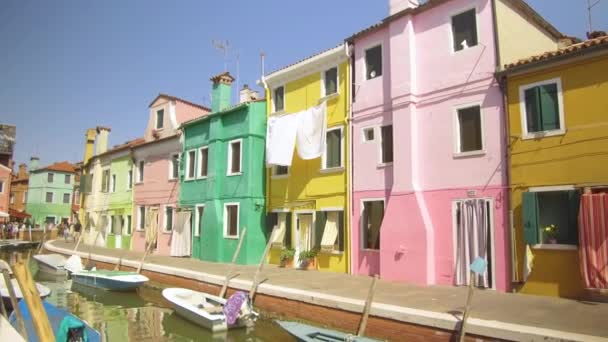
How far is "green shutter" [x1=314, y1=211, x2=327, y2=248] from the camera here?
54.6 feet

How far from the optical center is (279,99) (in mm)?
19859

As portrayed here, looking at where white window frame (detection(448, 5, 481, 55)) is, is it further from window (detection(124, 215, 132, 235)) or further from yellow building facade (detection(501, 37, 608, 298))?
window (detection(124, 215, 132, 235))

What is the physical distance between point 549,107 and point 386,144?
5.34 m

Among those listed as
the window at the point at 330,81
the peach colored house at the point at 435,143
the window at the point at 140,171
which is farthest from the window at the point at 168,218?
the peach colored house at the point at 435,143

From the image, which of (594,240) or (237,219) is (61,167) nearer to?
(237,219)

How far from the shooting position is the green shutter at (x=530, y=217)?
10.9 metres

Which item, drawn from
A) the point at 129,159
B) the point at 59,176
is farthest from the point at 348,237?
the point at 59,176

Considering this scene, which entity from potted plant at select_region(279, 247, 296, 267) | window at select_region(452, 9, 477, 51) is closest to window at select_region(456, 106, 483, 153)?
window at select_region(452, 9, 477, 51)

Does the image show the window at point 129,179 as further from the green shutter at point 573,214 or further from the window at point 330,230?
the green shutter at point 573,214

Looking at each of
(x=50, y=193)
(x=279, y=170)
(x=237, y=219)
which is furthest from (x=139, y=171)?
(x=50, y=193)

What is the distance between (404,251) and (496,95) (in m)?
5.31

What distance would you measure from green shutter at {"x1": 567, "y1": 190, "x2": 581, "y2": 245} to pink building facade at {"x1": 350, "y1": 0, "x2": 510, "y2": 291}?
1571 mm

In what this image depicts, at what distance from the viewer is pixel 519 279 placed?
11273 mm

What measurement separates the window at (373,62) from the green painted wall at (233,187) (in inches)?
231
